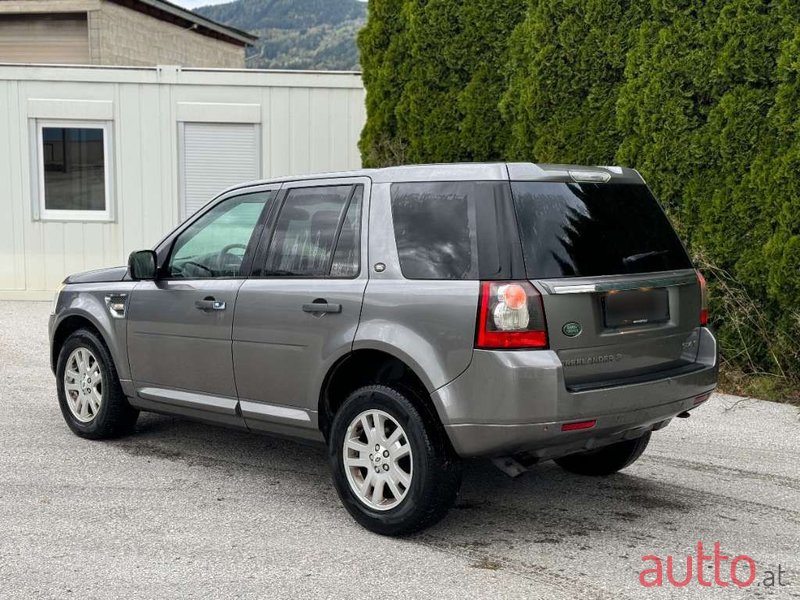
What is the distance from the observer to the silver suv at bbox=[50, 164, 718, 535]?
4.27 meters

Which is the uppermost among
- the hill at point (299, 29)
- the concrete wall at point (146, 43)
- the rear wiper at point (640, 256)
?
the hill at point (299, 29)

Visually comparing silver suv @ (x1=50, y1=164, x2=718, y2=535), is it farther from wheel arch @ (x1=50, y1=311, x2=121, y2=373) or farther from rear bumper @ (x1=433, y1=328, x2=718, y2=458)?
wheel arch @ (x1=50, y1=311, x2=121, y2=373)

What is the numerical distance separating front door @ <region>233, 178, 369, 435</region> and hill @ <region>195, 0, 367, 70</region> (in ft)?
408

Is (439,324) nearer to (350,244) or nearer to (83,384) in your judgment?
(350,244)

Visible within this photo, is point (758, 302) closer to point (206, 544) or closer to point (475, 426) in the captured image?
point (475, 426)

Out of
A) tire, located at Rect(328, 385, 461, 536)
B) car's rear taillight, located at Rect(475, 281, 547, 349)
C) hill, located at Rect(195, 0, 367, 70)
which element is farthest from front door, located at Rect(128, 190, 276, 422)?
hill, located at Rect(195, 0, 367, 70)

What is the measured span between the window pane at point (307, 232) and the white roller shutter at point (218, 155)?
9261 mm

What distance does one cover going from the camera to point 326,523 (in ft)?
16.0

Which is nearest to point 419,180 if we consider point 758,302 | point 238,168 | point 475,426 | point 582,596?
point 475,426

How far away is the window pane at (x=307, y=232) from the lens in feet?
16.6

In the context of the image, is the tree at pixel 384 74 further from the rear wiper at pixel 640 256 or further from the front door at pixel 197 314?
the rear wiper at pixel 640 256

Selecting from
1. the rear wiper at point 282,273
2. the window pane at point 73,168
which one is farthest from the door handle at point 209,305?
the window pane at point 73,168

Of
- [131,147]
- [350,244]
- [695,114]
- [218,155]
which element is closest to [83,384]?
[350,244]

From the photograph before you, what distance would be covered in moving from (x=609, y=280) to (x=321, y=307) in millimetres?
1452
